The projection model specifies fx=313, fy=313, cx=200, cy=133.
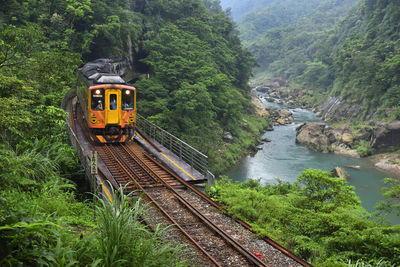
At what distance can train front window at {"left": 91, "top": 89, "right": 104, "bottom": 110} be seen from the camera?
1512 centimetres

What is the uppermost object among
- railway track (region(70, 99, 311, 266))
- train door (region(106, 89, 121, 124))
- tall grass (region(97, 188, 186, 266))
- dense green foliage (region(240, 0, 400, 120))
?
dense green foliage (region(240, 0, 400, 120))

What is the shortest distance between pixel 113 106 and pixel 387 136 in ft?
88.8

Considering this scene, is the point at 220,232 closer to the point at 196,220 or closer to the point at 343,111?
the point at 196,220

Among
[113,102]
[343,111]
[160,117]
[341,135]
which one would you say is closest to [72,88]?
[160,117]

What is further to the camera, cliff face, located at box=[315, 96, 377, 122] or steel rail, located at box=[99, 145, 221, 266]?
cliff face, located at box=[315, 96, 377, 122]

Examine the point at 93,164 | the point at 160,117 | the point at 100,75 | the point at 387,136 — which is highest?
the point at 100,75

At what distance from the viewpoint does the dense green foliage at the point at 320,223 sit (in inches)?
296

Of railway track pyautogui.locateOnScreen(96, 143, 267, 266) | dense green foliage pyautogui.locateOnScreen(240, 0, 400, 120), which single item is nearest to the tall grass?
railway track pyautogui.locateOnScreen(96, 143, 267, 266)

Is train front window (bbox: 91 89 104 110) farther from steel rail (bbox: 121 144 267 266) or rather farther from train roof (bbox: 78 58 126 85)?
steel rail (bbox: 121 144 267 266)

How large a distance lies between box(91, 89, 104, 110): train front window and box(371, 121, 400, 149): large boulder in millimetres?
27072

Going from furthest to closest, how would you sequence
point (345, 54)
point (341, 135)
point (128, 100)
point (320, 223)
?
1. point (345, 54)
2. point (341, 135)
3. point (128, 100)
4. point (320, 223)

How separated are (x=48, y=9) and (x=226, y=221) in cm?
2624

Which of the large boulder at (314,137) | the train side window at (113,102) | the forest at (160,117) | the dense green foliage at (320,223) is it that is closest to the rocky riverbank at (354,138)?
the large boulder at (314,137)

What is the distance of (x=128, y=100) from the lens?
15.9 metres
